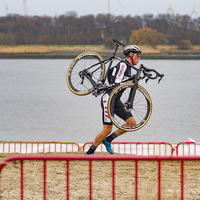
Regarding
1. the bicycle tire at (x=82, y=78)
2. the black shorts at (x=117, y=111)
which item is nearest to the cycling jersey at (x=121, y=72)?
the black shorts at (x=117, y=111)

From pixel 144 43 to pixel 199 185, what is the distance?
338ft

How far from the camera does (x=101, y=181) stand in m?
8.82

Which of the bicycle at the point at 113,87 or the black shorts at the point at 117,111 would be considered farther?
the black shorts at the point at 117,111

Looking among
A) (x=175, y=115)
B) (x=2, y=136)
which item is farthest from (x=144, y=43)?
(x=2, y=136)

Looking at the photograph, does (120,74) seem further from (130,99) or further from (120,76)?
(130,99)

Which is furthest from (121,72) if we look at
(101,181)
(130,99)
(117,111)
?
(101,181)

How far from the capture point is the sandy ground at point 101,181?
805 centimetres

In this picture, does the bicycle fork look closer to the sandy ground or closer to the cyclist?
the cyclist

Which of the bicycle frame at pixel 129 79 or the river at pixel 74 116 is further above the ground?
the bicycle frame at pixel 129 79

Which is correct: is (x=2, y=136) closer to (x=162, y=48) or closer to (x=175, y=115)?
(x=175, y=115)

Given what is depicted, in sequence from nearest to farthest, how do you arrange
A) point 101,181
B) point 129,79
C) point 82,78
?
point 101,181 < point 129,79 < point 82,78

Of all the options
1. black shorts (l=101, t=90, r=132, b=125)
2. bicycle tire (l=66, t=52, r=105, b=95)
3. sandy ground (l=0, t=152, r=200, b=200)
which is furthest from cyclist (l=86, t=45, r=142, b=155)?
sandy ground (l=0, t=152, r=200, b=200)

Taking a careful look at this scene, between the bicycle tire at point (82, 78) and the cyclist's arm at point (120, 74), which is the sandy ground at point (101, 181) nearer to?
the bicycle tire at point (82, 78)

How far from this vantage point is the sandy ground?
8047mm
